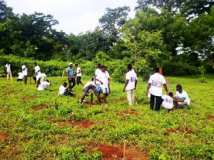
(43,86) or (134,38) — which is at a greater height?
(134,38)

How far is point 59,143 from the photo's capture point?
1317 cm

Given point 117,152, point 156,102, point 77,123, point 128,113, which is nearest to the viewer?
point 117,152

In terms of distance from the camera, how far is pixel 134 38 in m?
48.1

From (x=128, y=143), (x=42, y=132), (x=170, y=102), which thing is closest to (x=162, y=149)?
(x=128, y=143)

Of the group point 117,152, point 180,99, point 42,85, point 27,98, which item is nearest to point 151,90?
point 180,99

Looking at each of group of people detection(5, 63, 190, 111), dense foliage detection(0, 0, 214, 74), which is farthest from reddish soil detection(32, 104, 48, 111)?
dense foliage detection(0, 0, 214, 74)

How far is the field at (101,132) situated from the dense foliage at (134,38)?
24069 millimetres

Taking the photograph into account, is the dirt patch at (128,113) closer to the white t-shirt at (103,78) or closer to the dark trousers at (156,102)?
the dark trousers at (156,102)

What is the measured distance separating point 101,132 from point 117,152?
7.29 feet

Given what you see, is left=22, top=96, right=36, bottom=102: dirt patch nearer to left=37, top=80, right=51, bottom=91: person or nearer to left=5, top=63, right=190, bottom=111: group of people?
left=5, top=63, right=190, bottom=111: group of people

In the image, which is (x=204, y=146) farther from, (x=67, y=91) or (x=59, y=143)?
(x=67, y=91)

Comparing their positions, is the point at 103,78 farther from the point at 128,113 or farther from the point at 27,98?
the point at 27,98

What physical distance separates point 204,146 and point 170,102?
19.5 ft

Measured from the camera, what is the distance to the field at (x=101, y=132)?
12117mm
